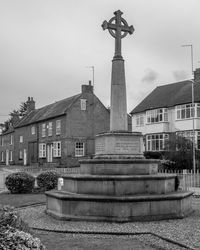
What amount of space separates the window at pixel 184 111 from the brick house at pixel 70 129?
31.9 feet

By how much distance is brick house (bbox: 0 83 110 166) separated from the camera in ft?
160

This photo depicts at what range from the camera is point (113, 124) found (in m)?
13.1

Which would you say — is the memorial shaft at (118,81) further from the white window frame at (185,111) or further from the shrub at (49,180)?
the white window frame at (185,111)

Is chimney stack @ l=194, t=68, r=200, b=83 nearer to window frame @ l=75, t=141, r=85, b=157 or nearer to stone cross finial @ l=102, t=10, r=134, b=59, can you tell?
window frame @ l=75, t=141, r=85, b=157

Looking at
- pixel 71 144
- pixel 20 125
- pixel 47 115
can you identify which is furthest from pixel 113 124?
pixel 20 125

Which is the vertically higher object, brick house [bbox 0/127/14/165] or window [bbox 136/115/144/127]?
window [bbox 136/115/144/127]

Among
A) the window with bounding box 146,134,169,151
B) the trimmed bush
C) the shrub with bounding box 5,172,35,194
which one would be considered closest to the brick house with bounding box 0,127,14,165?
the window with bounding box 146,134,169,151

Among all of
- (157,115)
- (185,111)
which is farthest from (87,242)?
(157,115)

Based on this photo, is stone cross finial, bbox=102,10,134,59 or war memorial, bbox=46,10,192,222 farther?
stone cross finial, bbox=102,10,134,59

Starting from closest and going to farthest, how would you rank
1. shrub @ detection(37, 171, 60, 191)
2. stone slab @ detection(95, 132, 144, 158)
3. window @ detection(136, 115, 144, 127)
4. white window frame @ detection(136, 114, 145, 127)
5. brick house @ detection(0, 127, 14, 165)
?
stone slab @ detection(95, 132, 144, 158), shrub @ detection(37, 171, 60, 191), white window frame @ detection(136, 114, 145, 127), window @ detection(136, 115, 144, 127), brick house @ detection(0, 127, 14, 165)

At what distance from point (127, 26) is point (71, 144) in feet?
116

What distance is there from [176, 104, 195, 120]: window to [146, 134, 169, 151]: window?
321cm

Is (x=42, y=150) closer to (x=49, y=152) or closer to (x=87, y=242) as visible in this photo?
(x=49, y=152)

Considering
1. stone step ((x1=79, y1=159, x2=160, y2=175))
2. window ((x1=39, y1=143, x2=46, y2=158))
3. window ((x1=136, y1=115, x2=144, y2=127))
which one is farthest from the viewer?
window ((x1=39, y1=143, x2=46, y2=158))
